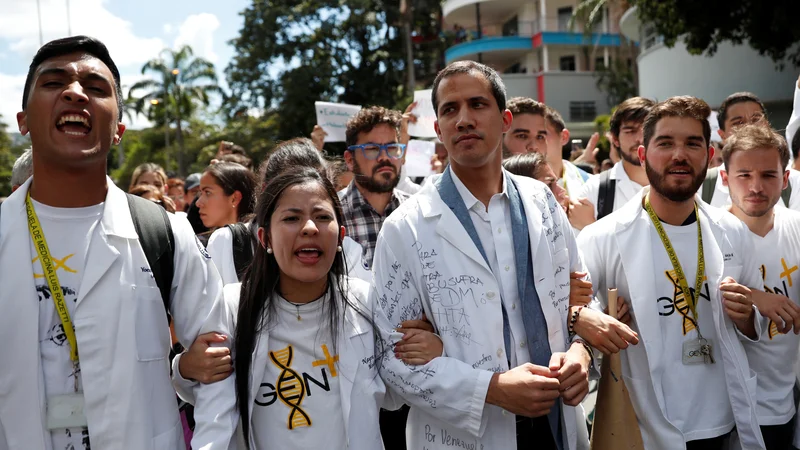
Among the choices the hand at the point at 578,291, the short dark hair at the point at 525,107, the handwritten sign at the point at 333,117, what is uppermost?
the handwritten sign at the point at 333,117

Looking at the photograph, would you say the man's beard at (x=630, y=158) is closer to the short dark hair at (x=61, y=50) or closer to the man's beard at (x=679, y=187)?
the man's beard at (x=679, y=187)

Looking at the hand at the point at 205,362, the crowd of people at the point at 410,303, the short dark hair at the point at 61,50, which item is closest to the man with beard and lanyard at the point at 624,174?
the crowd of people at the point at 410,303

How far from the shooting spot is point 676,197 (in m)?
2.97

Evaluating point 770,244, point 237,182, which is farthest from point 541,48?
point 770,244

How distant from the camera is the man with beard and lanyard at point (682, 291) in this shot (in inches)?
111

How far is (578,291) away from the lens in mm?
2693

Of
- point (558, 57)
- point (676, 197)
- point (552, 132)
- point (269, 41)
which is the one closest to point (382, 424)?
point (676, 197)

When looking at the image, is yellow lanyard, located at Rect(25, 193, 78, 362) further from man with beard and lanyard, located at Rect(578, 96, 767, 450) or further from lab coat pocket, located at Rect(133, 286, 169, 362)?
man with beard and lanyard, located at Rect(578, 96, 767, 450)

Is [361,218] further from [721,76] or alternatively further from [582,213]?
[721,76]

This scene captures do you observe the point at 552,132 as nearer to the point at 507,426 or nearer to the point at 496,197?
the point at 496,197

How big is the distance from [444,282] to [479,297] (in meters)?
0.14

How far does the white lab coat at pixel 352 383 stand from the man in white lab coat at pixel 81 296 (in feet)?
0.31

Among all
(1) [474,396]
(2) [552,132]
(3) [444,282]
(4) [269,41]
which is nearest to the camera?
(1) [474,396]

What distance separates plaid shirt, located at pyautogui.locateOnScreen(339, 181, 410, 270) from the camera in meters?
4.20
